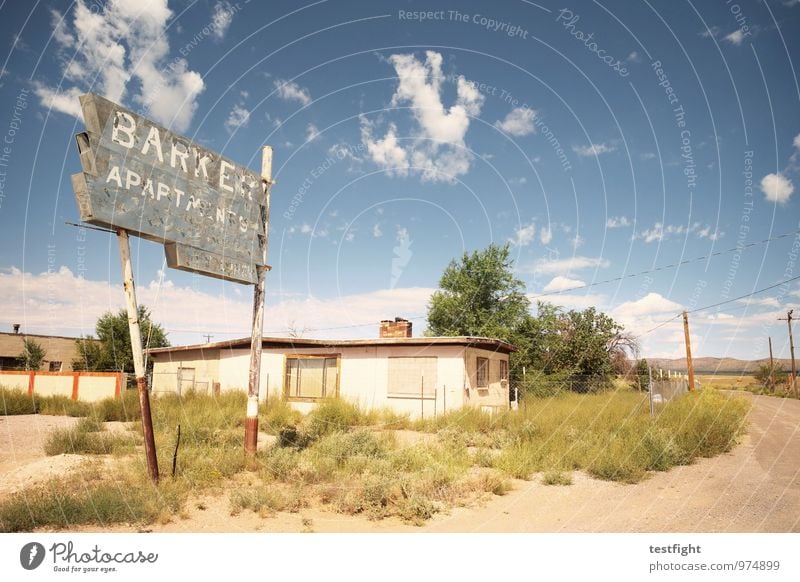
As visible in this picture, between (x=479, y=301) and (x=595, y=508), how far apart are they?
2639cm

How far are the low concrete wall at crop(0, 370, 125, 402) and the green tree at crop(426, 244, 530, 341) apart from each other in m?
20.3

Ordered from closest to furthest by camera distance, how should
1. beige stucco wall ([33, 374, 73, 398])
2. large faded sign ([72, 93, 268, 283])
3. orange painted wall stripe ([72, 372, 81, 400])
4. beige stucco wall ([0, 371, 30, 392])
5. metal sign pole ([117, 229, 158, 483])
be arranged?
large faded sign ([72, 93, 268, 283]), metal sign pole ([117, 229, 158, 483]), orange painted wall stripe ([72, 372, 81, 400]), beige stucco wall ([33, 374, 73, 398]), beige stucco wall ([0, 371, 30, 392])

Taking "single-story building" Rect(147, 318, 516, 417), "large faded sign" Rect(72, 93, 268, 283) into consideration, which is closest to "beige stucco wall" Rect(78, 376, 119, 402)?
"single-story building" Rect(147, 318, 516, 417)

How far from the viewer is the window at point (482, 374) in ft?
58.5

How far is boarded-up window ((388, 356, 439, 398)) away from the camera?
652 inches

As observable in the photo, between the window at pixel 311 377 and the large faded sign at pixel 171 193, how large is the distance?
10.8 meters

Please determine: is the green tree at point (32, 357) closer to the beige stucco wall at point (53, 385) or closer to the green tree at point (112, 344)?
the green tree at point (112, 344)

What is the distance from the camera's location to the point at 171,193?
253 inches

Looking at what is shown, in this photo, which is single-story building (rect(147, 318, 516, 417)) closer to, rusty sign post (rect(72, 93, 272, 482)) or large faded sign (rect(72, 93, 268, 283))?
rusty sign post (rect(72, 93, 272, 482))

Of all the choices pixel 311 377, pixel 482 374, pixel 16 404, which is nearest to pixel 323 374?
pixel 311 377

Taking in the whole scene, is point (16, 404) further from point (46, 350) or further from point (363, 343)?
point (46, 350)

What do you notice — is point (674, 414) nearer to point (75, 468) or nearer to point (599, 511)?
point (599, 511)

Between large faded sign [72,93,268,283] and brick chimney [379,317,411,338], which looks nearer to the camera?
large faded sign [72,93,268,283]
